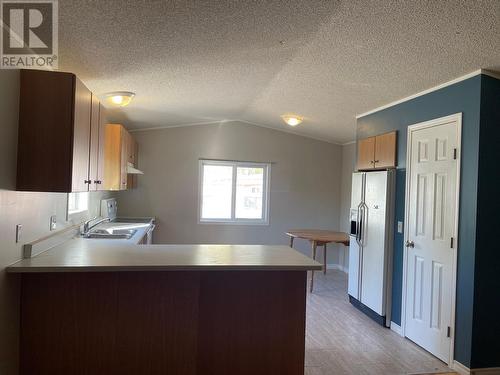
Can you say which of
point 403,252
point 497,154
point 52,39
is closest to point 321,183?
point 403,252

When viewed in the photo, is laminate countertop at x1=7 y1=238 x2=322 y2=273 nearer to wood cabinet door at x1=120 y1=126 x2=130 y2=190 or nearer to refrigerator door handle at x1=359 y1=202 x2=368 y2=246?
wood cabinet door at x1=120 y1=126 x2=130 y2=190

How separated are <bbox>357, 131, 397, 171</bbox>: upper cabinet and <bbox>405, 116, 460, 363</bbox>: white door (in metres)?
0.26

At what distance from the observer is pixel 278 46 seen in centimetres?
271

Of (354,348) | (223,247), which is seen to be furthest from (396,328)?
(223,247)

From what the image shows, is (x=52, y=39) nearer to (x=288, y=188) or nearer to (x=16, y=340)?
(x=16, y=340)

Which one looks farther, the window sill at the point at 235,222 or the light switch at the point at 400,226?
the window sill at the point at 235,222

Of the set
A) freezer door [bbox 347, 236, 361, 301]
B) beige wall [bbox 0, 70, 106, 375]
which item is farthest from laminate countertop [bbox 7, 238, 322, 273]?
freezer door [bbox 347, 236, 361, 301]

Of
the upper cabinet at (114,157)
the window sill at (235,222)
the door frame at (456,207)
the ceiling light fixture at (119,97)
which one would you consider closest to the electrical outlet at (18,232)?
the ceiling light fixture at (119,97)

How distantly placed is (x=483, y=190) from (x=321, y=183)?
12.5ft

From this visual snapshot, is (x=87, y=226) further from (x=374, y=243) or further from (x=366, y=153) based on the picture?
(x=366, y=153)

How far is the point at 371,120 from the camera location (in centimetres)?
430

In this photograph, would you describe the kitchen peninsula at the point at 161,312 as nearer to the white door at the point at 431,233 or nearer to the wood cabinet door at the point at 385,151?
the white door at the point at 431,233

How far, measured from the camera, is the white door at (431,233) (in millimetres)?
2990

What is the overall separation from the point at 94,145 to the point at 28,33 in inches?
35.2
